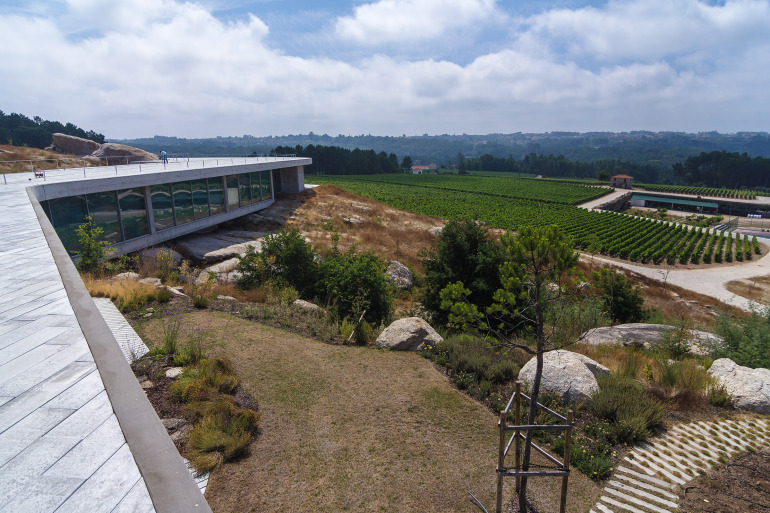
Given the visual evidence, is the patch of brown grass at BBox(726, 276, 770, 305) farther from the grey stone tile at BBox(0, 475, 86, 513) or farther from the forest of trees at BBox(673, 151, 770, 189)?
the forest of trees at BBox(673, 151, 770, 189)

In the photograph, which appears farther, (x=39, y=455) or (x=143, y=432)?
(x=143, y=432)

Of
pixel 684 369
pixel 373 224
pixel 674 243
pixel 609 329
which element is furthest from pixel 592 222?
pixel 684 369

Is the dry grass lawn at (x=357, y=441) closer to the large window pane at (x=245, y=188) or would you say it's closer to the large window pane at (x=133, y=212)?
the large window pane at (x=133, y=212)

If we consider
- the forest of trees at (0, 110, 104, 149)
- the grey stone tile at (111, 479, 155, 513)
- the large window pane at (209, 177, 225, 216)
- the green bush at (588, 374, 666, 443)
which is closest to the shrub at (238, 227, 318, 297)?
the green bush at (588, 374, 666, 443)

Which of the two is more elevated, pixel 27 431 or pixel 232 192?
pixel 27 431

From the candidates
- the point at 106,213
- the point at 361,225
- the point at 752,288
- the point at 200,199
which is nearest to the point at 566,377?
the point at 106,213

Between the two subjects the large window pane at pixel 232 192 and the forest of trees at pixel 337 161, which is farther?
the forest of trees at pixel 337 161

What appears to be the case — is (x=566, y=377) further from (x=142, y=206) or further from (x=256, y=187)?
(x=256, y=187)

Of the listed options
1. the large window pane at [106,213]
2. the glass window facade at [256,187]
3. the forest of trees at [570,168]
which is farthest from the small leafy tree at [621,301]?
the forest of trees at [570,168]
